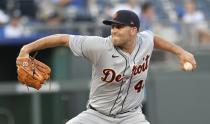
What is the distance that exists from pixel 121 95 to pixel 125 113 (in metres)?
0.20

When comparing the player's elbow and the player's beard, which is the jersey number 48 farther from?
the player's elbow

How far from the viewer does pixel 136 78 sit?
7539mm

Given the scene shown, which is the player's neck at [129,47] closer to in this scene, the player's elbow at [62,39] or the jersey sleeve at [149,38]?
the jersey sleeve at [149,38]

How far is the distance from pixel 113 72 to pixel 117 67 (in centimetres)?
7

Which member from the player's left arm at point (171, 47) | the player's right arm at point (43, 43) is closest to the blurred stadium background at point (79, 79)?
the player's left arm at point (171, 47)

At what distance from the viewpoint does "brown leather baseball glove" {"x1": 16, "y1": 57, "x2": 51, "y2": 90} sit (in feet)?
23.7

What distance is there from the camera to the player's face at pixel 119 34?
23.8 ft

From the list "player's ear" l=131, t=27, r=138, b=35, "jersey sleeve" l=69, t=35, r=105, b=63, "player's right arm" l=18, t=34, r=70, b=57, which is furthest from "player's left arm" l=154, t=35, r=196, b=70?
"player's right arm" l=18, t=34, r=70, b=57

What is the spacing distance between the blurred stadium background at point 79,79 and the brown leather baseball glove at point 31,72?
5032 millimetres

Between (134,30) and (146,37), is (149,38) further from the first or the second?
(134,30)

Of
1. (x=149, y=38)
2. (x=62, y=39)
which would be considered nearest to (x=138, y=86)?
(x=149, y=38)

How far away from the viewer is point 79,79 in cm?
1291

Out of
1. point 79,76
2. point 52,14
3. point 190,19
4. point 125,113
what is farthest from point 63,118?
point 125,113

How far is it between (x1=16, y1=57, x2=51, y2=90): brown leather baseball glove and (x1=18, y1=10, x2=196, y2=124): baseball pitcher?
403 millimetres
